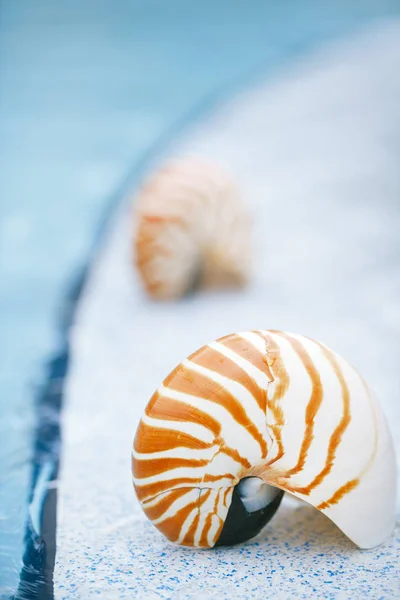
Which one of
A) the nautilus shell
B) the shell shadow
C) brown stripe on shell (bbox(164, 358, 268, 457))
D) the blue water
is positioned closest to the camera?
brown stripe on shell (bbox(164, 358, 268, 457))

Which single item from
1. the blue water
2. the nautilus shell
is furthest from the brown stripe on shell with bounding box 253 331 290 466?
the nautilus shell

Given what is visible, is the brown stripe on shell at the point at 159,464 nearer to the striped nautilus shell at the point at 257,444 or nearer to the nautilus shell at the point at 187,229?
the striped nautilus shell at the point at 257,444

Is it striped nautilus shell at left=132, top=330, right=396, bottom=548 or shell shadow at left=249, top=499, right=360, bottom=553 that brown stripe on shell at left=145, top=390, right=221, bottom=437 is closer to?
striped nautilus shell at left=132, top=330, right=396, bottom=548

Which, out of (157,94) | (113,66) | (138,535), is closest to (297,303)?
(138,535)

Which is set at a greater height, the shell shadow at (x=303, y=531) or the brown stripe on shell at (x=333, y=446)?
the brown stripe on shell at (x=333, y=446)

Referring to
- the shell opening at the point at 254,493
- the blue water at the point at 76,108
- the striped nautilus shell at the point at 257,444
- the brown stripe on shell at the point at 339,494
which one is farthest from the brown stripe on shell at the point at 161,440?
the blue water at the point at 76,108
